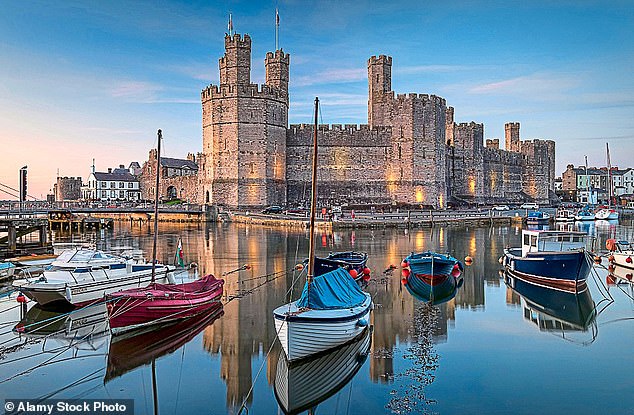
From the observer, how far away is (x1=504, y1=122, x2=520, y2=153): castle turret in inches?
2950

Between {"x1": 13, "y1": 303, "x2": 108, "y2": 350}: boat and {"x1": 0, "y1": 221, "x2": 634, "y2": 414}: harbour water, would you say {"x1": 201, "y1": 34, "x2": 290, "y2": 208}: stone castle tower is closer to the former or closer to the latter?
{"x1": 0, "y1": 221, "x2": 634, "y2": 414}: harbour water

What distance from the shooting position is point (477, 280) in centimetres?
1969

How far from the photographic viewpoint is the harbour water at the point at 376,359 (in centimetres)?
894

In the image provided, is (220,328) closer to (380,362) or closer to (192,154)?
(380,362)

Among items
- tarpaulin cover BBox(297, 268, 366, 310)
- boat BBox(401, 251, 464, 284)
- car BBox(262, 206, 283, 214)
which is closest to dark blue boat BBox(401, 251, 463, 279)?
boat BBox(401, 251, 464, 284)

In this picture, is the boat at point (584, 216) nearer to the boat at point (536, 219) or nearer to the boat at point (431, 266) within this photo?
the boat at point (536, 219)

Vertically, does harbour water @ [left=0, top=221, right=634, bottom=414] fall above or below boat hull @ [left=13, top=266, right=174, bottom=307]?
below

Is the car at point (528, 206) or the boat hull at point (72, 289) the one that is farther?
the car at point (528, 206)

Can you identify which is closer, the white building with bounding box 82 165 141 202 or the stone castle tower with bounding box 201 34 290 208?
the stone castle tower with bounding box 201 34 290 208

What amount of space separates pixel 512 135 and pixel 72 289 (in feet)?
235

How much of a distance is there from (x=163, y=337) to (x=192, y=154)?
81956 millimetres

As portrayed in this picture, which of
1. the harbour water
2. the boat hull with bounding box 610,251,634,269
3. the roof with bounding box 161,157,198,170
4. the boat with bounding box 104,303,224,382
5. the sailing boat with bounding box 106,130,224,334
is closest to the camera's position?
the harbour water

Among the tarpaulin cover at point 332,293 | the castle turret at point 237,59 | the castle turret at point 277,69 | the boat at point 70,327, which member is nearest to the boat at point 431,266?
the tarpaulin cover at point 332,293

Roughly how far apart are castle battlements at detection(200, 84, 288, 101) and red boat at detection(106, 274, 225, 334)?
34.4 meters
